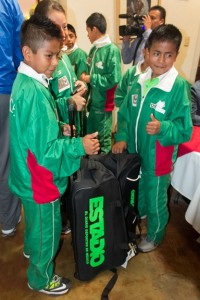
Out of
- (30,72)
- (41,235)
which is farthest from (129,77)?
(41,235)

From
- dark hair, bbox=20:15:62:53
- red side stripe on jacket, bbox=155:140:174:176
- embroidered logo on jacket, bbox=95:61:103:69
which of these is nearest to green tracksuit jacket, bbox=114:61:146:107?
red side stripe on jacket, bbox=155:140:174:176

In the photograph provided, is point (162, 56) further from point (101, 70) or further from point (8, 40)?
point (101, 70)

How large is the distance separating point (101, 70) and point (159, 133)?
1277mm

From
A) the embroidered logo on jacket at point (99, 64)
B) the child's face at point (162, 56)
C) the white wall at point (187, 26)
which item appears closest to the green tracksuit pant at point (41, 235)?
the child's face at point (162, 56)

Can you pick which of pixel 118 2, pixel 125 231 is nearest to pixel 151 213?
pixel 125 231

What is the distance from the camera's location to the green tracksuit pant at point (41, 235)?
1.10m

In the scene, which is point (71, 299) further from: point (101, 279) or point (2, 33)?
point (2, 33)

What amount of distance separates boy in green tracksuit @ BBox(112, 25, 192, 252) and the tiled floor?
24cm

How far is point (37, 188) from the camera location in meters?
1.02

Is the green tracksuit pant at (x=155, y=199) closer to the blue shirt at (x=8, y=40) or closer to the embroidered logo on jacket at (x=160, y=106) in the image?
the embroidered logo on jacket at (x=160, y=106)

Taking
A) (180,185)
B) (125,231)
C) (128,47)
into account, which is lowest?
(125,231)

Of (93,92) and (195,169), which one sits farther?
(93,92)

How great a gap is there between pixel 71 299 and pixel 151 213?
23.6 inches

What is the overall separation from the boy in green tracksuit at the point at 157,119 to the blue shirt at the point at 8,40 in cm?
63
